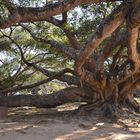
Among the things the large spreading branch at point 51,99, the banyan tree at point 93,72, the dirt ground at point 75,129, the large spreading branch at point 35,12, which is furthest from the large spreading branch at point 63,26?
the large spreading branch at point 35,12

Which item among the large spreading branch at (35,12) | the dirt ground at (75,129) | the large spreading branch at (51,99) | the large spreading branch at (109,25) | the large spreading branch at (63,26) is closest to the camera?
the large spreading branch at (35,12)

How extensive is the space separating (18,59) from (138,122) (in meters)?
7.99

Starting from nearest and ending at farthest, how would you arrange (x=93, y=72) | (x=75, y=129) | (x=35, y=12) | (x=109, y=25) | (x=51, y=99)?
(x=35, y=12), (x=109, y=25), (x=75, y=129), (x=93, y=72), (x=51, y=99)

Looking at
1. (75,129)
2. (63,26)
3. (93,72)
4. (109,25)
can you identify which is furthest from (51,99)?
(109,25)

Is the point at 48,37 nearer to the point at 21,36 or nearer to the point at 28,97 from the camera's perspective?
the point at 28,97

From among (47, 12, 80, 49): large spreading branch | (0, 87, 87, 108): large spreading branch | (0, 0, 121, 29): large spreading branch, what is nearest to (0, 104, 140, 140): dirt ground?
(0, 87, 87, 108): large spreading branch

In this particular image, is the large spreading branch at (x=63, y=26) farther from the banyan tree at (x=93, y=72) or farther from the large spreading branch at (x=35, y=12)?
the large spreading branch at (x=35, y=12)

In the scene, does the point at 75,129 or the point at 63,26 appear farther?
the point at 63,26

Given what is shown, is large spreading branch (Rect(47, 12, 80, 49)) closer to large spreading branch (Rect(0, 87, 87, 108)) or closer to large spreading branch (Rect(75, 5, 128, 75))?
large spreading branch (Rect(0, 87, 87, 108))

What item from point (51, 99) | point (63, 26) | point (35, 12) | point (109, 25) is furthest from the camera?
point (51, 99)

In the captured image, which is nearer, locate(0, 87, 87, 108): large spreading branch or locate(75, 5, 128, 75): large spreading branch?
locate(75, 5, 128, 75): large spreading branch

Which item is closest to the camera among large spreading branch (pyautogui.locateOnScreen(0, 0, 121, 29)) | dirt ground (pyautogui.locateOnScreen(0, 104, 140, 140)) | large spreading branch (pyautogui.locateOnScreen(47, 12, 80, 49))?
large spreading branch (pyautogui.locateOnScreen(0, 0, 121, 29))

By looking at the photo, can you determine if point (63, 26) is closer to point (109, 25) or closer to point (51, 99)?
point (51, 99)

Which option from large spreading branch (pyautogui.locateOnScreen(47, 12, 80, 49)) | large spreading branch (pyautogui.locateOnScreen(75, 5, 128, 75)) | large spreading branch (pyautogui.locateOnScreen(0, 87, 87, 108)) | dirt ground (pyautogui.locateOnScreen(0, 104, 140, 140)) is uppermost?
large spreading branch (pyautogui.locateOnScreen(47, 12, 80, 49))
